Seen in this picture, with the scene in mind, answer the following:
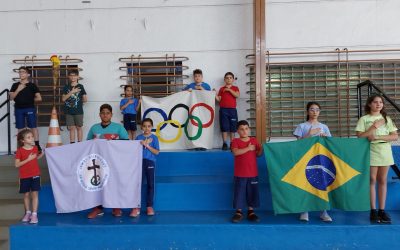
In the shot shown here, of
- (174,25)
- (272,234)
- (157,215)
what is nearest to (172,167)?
(157,215)

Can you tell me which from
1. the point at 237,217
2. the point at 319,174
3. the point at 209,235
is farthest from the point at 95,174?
the point at 319,174

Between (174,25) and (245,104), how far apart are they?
206 centimetres

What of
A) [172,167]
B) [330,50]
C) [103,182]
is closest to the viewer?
[103,182]

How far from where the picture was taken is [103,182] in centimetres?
384

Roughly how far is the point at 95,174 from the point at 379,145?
3281 mm

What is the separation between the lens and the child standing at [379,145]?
354 cm

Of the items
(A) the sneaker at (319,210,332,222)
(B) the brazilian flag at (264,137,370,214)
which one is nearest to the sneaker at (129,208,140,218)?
(B) the brazilian flag at (264,137,370,214)

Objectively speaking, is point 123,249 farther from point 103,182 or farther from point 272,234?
point 272,234

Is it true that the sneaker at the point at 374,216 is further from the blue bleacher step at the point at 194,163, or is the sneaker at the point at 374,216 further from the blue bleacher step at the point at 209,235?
the blue bleacher step at the point at 194,163

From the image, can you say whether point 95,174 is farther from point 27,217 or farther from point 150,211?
point 27,217

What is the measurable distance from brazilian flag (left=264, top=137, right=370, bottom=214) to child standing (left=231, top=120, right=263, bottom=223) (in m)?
0.18

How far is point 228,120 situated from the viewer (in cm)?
546

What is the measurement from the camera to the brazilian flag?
3617mm

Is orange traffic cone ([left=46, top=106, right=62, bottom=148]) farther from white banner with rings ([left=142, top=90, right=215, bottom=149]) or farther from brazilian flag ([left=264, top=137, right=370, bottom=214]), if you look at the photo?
brazilian flag ([left=264, top=137, right=370, bottom=214])
